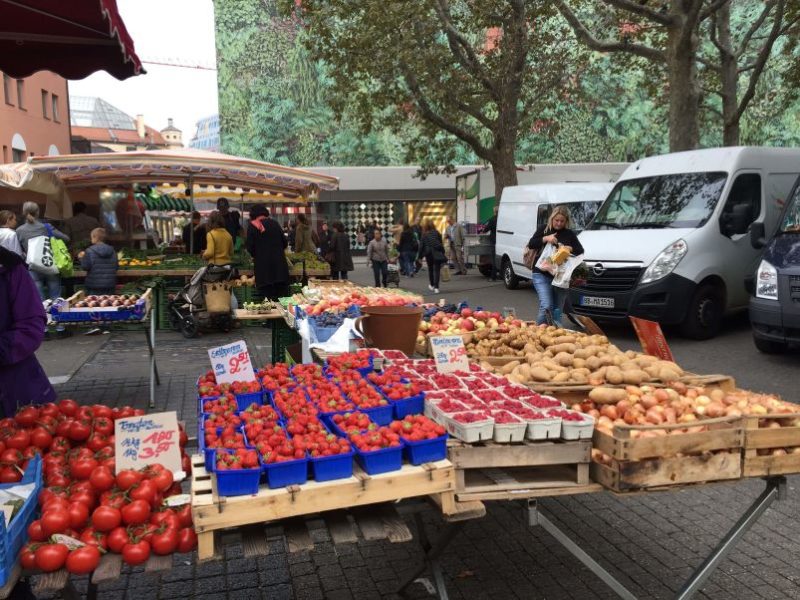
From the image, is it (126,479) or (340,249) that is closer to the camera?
(126,479)

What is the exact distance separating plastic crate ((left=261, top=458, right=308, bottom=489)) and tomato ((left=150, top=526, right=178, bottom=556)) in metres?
0.39

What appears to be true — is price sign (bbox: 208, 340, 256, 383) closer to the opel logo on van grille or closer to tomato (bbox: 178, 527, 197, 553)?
tomato (bbox: 178, 527, 197, 553)

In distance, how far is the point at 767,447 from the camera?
3.11 m

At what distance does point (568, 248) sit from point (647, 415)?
20.3 ft

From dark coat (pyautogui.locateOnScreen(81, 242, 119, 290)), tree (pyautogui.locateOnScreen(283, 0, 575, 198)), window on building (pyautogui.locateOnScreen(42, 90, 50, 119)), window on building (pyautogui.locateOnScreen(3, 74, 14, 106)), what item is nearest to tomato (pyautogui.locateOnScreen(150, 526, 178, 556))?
dark coat (pyautogui.locateOnScreen(81, 242, 119, 290))

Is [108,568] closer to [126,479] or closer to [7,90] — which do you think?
[126,479]

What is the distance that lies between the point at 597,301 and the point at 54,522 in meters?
9.30

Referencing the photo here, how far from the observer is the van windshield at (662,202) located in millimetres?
10672

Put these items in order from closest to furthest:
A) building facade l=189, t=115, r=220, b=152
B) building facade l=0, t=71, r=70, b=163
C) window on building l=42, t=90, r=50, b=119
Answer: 1. building facade l=0, t=71, r=70, b=163
2. window on building l=42, t=90, r=50, b=119
3. building facade l=189, t=115, r=220, b=152

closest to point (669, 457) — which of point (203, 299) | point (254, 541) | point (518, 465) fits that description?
point (518, 465)

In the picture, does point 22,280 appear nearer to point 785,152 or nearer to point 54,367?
point 54,367

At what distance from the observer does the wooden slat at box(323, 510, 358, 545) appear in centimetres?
277

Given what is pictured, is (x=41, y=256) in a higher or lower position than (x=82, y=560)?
higher

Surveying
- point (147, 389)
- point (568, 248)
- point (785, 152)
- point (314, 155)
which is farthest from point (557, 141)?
point (147, 389)
